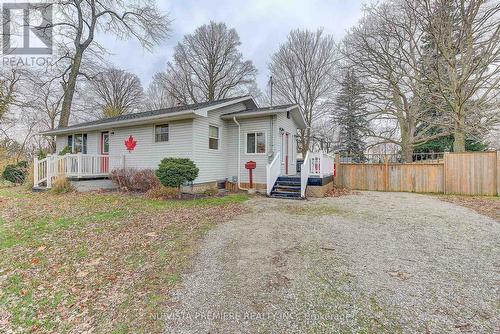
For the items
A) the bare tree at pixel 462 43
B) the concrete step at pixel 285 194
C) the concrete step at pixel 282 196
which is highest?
the bare tree at pixel 462 43

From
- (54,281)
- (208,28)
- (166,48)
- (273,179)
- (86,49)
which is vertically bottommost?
(54,281)

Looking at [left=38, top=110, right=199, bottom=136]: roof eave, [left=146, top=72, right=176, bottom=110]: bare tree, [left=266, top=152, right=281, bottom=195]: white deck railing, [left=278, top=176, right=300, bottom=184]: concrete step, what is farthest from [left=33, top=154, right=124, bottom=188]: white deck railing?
[left=146, top=72, right=176, bottom=110]: bare tree

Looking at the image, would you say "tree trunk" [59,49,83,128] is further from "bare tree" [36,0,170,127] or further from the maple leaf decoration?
the maple leaf decoration

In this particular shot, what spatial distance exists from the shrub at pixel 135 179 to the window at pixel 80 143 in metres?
4.36

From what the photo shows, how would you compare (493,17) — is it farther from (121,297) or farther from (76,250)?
(76,250)

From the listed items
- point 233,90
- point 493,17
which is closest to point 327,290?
point 493,17

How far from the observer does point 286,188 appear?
32.4ft

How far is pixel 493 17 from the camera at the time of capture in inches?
351

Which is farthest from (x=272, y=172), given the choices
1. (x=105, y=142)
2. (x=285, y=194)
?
(x=105, y=142)

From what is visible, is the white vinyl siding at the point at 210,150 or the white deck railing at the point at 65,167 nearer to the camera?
the white vinyl siding at the point at 210,150

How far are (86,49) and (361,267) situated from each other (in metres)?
23.8

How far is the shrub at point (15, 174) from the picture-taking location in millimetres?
13445

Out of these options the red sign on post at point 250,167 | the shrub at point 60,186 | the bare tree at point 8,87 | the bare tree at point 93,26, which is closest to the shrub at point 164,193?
the red sign on post at point 250,167

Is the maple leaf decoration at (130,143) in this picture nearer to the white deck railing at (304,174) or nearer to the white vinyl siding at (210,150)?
the white vinyl siding at (210,150)
